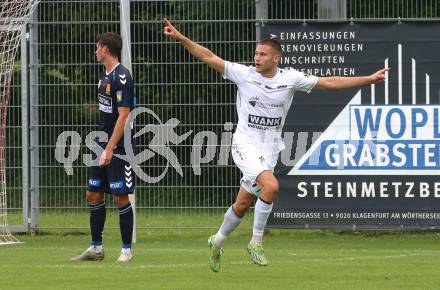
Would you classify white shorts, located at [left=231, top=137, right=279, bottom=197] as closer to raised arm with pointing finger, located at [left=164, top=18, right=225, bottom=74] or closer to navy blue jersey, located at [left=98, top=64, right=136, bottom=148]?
raised arm with pointing finger, located at [left=164, top=18, right=225, bottom=74]

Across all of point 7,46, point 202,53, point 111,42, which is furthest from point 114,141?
point 7,46

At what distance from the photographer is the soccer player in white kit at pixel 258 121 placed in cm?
1027

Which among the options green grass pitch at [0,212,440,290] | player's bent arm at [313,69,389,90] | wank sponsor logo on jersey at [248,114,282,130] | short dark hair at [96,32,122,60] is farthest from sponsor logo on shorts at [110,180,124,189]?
player's bent arm at [313,69,389,90]

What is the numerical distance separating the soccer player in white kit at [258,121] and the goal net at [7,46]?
486 cm

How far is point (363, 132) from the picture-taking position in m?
15.0

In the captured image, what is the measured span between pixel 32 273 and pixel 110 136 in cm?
170

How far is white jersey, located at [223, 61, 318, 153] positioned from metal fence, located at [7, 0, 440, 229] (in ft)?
16.3

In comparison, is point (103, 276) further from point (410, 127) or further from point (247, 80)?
point (410, 127)

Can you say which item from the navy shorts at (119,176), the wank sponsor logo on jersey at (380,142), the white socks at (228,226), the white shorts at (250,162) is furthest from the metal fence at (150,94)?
the white socks at (228,226)

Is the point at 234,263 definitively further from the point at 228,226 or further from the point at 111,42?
the point at 111,42

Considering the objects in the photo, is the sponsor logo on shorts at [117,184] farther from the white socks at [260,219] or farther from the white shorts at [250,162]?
the white socks at [260,219]

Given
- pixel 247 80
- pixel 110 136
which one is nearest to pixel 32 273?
pixel 110 136

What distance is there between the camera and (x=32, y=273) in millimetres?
10234

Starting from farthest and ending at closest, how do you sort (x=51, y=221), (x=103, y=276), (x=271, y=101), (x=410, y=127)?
(x=51, y=221)
(x=410, y=127)
(x=271, y=101)
(x=103, y=276)
